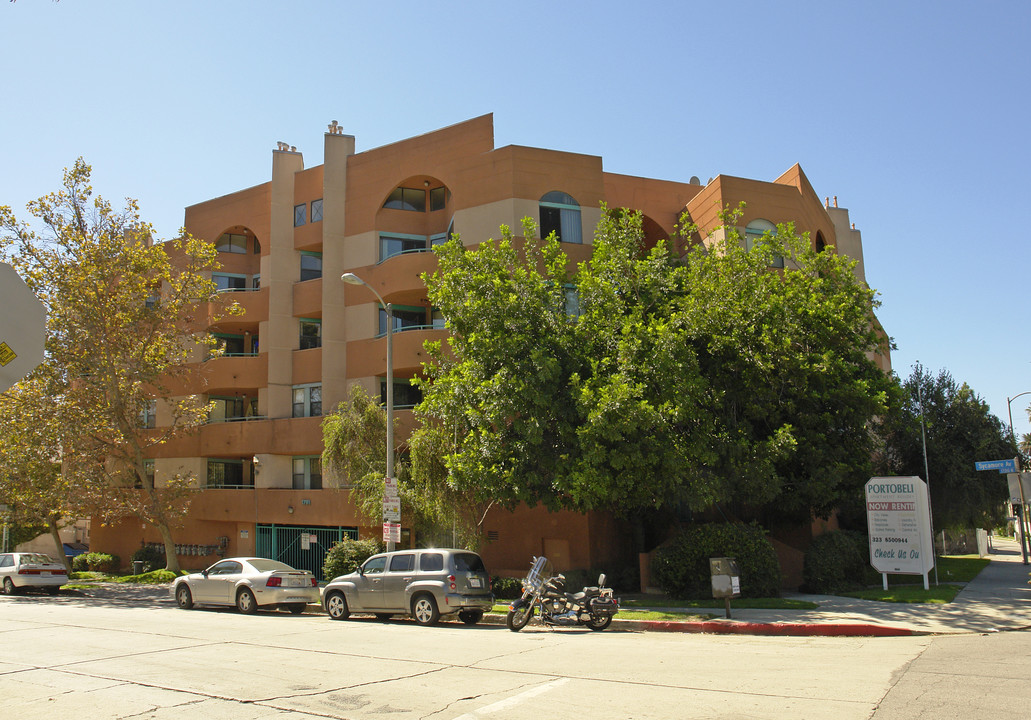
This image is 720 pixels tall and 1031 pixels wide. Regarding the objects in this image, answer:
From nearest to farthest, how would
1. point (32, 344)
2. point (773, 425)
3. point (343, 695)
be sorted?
point (32, 344)
point (343, 695)
point (773, 425)

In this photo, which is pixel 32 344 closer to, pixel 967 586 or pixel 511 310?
pixel 511 310

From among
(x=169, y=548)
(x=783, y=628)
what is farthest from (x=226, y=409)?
(x=783, y=628)

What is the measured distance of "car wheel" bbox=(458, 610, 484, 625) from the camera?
17.3m

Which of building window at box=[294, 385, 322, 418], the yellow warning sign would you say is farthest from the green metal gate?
the yellow warning sign

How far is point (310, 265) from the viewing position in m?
34.6

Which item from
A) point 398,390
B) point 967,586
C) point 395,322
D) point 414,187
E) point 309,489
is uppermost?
point 414,187

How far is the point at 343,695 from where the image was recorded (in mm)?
9039

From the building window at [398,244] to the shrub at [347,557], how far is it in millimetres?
11715

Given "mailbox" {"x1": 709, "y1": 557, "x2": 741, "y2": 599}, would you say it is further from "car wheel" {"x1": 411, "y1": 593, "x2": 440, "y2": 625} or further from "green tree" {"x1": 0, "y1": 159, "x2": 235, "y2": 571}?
"green tree" {"x1": 0, "y1": 159, "x2": 235, "y2": 571}

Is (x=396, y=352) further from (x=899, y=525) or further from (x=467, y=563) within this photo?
(x=899, y=525)

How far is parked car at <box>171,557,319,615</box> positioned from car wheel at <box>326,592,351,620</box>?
1.55 m

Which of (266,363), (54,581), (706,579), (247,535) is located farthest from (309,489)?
(706,579)

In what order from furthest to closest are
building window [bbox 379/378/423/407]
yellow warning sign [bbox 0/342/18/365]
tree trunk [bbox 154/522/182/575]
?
tree trunk [bbox 154/522/182/575] → building window [bbox 379/378/423/407] → yellow warning sign [bbox 0/342/18/365]

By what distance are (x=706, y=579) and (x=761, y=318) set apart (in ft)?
22.6
